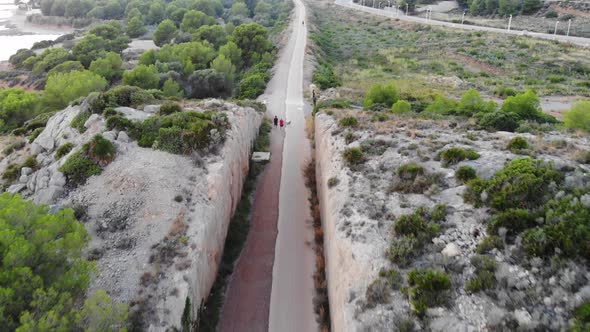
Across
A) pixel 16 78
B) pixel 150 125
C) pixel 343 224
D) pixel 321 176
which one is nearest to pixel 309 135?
pixel 321 176

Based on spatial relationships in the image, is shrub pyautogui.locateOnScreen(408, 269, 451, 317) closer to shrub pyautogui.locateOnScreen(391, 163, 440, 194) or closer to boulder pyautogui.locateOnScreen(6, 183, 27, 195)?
shrub pyautogui.locateOnScreen(391, 163, 440, 194)

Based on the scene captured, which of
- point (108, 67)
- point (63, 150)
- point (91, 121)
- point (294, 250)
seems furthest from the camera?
point (108, 67)

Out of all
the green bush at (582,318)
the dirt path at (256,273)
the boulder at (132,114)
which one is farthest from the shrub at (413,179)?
the boulder at (132,114)

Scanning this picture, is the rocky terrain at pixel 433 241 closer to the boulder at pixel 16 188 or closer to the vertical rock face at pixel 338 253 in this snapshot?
the vertical rock face at pixel 338 253

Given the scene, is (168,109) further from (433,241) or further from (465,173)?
(433,241)

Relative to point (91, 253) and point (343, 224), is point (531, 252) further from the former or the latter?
point (91, 253)

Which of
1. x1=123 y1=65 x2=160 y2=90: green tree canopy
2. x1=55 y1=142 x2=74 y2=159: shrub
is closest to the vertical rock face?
x1=55 y1=142 x2=74 y2=159: shrub

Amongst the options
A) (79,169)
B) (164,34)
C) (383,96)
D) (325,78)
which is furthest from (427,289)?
(164,34)
